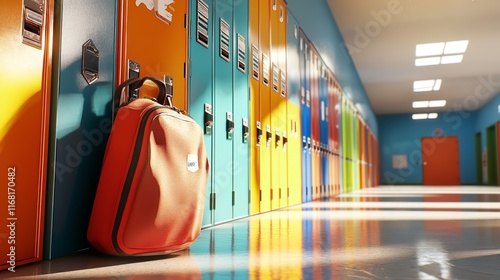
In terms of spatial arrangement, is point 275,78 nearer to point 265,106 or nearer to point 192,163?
point 265,106

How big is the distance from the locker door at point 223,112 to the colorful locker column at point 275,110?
1.11 m

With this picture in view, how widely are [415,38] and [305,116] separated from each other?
4967mm

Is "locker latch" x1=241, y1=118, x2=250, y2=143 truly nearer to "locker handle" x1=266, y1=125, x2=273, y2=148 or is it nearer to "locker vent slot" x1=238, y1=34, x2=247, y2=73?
"locker vent slot" x1=238, y1=34, x2=247, y2=73

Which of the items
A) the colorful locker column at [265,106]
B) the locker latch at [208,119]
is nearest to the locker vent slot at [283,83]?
the colorful locker column at [265,106]

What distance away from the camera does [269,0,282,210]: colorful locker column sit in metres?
4.39

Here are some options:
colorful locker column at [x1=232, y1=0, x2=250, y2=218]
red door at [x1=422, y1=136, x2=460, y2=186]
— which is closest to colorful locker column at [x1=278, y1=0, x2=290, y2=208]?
colorful locker column at [x1=232, y1=0, x2=250, y2=218]

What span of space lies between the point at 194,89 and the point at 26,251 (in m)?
1.46

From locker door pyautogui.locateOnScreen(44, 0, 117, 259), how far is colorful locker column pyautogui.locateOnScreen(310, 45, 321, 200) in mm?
4597

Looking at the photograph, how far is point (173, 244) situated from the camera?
5.82 feet

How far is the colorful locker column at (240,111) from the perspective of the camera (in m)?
3.43

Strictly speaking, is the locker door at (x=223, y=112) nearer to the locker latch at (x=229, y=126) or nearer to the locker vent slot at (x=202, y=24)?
the locker latch at (x=229, y=126)

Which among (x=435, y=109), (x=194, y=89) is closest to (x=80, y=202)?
(x=194, y=89)

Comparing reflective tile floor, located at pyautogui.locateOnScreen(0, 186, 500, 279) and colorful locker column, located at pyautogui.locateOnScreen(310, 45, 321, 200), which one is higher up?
colorful locker column, located at pyautogui.locateOnScreen(310, 45, 321, 200)

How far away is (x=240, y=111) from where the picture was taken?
11.6 feet
